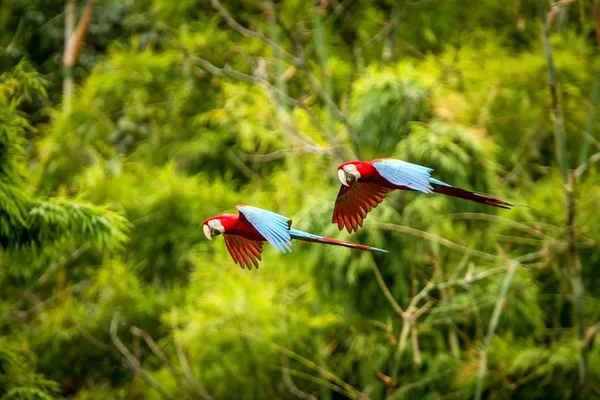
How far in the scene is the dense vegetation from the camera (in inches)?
120

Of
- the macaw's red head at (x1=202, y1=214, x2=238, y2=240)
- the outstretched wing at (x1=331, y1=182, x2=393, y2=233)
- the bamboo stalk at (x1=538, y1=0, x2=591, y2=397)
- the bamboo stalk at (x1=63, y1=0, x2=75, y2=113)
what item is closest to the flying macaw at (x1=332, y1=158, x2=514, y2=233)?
the outstretched wing at (x1=331, y1=182, x2=393, y2=233)

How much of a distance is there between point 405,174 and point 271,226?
0.62 feet

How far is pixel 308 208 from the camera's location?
3027 mm

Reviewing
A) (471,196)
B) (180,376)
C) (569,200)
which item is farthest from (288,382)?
(471,196)

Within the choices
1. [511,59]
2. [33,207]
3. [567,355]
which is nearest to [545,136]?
[511,59]

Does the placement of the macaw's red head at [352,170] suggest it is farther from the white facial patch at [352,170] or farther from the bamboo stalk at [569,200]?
the bamboo stalk at [569,200]

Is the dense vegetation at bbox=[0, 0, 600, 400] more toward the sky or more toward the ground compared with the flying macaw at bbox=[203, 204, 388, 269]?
more toward the ground

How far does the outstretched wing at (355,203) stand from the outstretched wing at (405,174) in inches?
3.6

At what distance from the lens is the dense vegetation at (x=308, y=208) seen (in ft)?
10.0

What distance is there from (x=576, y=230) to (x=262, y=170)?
183 cm

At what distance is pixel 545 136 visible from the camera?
3.90 meters

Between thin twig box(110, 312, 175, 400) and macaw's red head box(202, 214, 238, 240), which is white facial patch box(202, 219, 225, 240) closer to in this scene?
macaw's red head box(202, 214, 238, 240)

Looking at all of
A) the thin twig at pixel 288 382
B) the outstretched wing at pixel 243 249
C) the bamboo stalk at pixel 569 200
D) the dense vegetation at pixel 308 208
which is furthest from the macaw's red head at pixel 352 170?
the thin twig at pixel 288 382

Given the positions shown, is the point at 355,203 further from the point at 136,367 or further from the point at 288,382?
the point at 136,367
